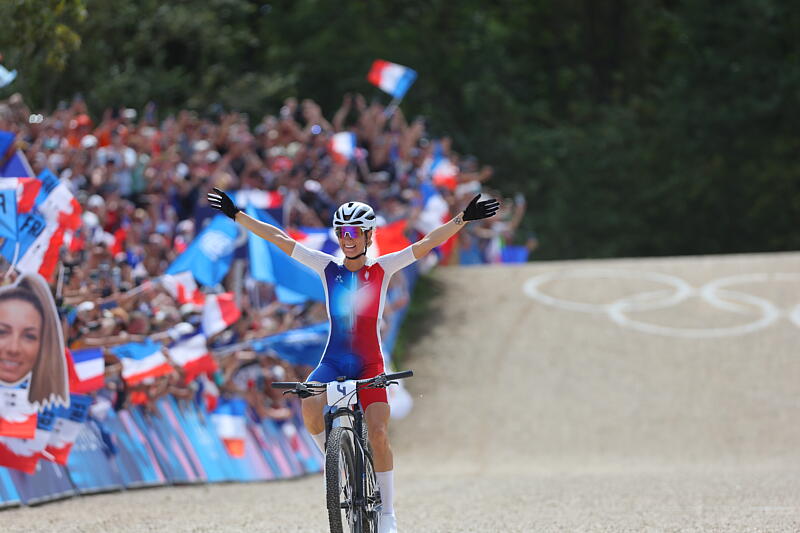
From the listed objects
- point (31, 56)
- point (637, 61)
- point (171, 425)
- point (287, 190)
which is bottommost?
point (171, 425)

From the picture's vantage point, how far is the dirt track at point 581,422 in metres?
9.13

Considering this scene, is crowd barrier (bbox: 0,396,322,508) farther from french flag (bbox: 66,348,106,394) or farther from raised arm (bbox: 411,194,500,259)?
raised arm (bbox: 411,194,500,259)

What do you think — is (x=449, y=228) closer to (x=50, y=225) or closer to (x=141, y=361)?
(x=50, y=225)

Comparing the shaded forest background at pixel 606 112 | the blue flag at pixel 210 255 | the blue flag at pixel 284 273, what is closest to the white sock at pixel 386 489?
the blue flag at pixel 210 255

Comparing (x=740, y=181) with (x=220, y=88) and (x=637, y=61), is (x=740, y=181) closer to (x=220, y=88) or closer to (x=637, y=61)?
(x=637, y=61)

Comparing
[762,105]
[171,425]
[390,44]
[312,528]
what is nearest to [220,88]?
[390,44]

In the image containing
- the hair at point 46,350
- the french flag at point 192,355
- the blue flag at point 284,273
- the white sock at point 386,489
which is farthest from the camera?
the blue flag at point 284,273

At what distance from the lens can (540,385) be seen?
16.2 m

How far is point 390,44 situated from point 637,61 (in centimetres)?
786

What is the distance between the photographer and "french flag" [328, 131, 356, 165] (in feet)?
52.9

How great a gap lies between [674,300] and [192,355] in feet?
29.2

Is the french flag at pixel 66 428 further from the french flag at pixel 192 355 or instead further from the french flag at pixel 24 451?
the french flag at pixel 192 355

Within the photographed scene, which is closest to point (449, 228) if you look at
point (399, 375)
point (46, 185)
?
point (399, 375)

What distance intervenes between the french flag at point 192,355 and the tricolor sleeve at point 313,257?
170 inches
